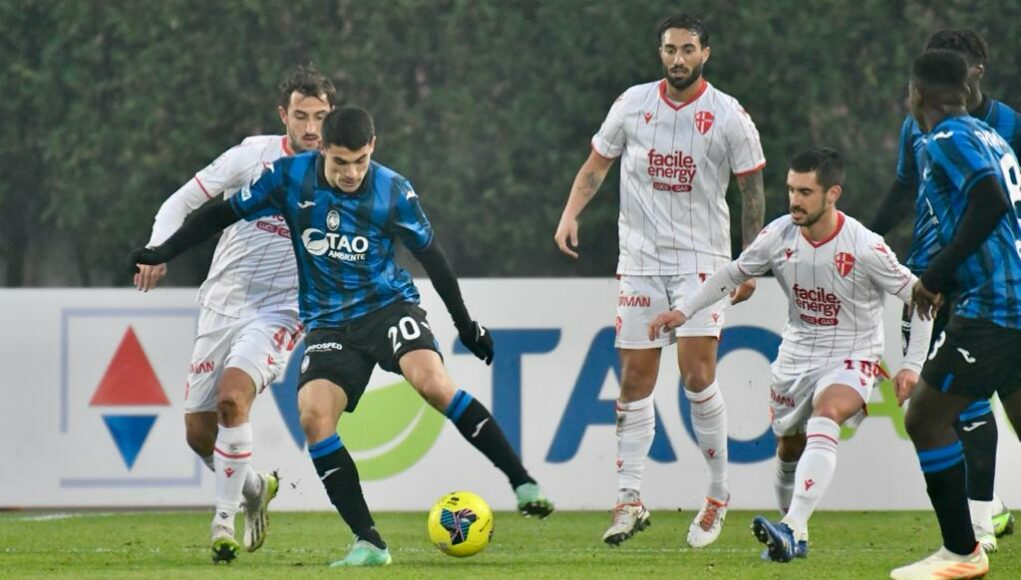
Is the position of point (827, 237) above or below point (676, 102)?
below

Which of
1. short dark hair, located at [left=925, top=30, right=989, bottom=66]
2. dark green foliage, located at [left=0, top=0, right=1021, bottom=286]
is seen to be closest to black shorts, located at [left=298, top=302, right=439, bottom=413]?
short dark hair, located at [left=925, top=30, right=989, bottom=66]

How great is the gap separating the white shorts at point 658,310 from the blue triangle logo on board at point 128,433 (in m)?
3.33

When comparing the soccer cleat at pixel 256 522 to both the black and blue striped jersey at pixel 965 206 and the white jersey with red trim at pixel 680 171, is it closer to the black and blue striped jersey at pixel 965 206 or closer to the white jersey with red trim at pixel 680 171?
the white jersey with red trim at pixel 680 171

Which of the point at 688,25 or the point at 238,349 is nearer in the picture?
the point at 238,349

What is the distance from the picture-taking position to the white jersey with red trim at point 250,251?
8.38m

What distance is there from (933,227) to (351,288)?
2475mm

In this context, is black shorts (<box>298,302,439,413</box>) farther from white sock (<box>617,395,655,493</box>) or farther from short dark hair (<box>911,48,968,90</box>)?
short dark hair (<box>911,48,968,90</box>)

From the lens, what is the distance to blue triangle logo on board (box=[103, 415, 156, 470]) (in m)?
10.6

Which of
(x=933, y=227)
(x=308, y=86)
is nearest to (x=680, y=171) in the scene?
(x=933, y=227)

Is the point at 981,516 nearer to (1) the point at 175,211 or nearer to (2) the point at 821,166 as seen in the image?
(2) the point at 821,166

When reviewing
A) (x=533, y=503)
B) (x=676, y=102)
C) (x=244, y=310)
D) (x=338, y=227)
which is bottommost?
(x=533, y=503)

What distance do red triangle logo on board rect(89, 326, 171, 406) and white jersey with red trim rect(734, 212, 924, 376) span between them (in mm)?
4160

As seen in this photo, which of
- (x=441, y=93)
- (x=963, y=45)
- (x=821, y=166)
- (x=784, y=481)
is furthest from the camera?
(x=441, y=93)

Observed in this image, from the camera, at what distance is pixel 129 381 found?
1071 cm
